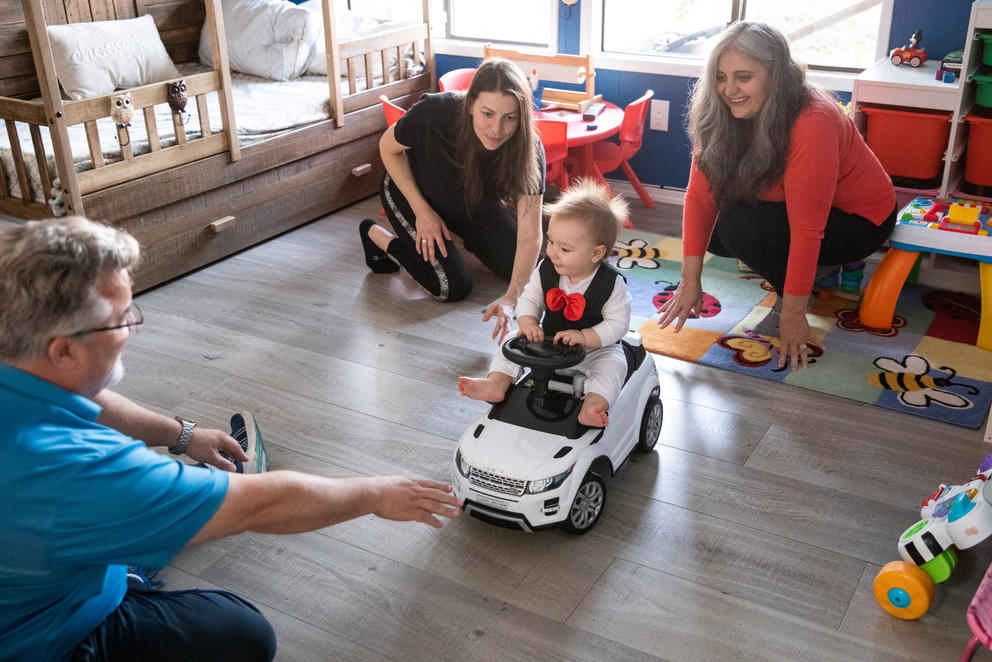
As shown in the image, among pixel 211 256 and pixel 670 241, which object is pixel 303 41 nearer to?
pixel 211 256

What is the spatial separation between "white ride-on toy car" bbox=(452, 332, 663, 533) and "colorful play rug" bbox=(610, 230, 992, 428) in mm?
770

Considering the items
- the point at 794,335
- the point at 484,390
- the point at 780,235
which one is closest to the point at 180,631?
the point at 484,390

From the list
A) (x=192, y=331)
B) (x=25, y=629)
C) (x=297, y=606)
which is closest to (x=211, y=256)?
(x=192, y=331)

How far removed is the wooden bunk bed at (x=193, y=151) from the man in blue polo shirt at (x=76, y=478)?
1.89 metres

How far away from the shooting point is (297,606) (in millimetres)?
1824

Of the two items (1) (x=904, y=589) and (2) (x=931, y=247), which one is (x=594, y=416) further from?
(2) (x=931, y=247)

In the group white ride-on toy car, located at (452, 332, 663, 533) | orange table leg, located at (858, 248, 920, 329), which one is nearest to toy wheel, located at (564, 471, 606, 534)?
white ride-on toy car, located at (452, 332, 663, 533)

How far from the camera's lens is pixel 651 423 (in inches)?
89.5

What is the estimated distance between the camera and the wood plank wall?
3867 mm

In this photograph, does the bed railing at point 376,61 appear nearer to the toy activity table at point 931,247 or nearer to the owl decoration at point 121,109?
the owl decoration at point 121,109

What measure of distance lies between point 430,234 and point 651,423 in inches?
44.7

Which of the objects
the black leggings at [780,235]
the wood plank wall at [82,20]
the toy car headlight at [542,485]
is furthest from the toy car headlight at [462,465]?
the wood plank wall at [82,20]

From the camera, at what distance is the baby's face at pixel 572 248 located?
209 cm

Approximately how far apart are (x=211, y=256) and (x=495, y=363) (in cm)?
180
